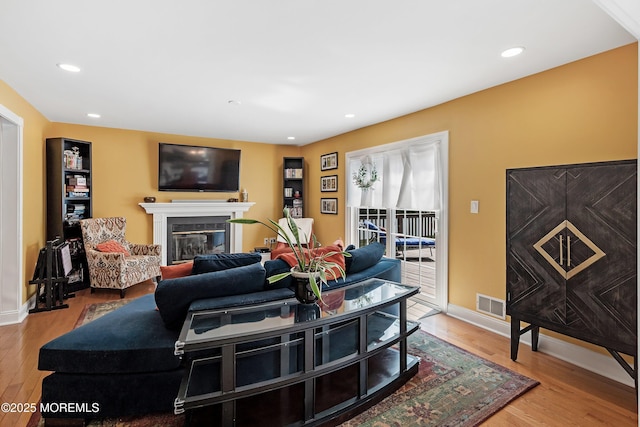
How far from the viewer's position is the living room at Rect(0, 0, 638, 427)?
101 inches

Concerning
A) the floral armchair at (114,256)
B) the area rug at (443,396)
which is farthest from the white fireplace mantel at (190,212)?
the area rug at (443,396)

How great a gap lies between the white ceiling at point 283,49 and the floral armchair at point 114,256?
5.78ft

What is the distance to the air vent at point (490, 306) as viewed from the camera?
3.28 meters

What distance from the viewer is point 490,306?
3.38 meters

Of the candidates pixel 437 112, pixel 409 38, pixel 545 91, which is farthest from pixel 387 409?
pixel 437 112

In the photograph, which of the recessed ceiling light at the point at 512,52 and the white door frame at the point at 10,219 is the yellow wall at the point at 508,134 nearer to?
the recessed ceiling light at the point at 512,52

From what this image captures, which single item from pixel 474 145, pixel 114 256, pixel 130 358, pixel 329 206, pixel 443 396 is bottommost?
pixel 443 396

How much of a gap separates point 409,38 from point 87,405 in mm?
3080

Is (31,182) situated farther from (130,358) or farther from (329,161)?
(329,161)

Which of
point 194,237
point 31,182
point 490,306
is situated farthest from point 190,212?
point 490,306

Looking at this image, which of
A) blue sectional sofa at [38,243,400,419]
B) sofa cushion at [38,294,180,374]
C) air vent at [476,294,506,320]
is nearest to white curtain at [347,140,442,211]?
air vent at [476,294,506,320]

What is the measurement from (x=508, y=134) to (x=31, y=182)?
5.40m

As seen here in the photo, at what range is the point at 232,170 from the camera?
6.24 metres

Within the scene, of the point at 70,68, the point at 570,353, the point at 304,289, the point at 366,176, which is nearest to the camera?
the point at 304,289
